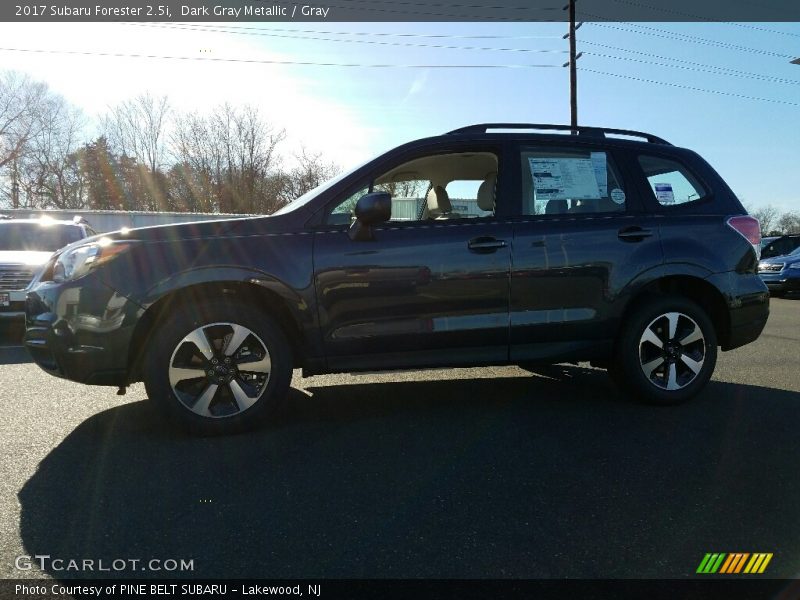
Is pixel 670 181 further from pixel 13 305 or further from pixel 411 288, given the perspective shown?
pixel 13 305

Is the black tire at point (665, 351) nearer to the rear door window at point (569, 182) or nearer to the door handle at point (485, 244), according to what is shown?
the rear door window at point (569, 182)

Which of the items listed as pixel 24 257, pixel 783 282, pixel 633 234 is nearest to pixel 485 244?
pixel 633 234

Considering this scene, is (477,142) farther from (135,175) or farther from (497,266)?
(135,175)

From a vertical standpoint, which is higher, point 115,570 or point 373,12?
point 373,12

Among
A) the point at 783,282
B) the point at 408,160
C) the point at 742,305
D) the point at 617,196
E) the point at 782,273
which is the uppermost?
the point at 408,160

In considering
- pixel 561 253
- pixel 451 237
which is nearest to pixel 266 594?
pixel 451 237

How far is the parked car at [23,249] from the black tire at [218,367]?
18.0ft

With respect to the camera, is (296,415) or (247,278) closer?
(247,278)

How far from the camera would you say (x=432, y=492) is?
2.83m

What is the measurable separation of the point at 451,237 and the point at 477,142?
32.1 inches

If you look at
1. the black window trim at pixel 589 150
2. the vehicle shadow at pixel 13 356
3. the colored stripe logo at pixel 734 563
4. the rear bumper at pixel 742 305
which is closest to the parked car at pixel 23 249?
the vehicle shadow at pixel 13 356

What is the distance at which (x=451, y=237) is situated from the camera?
12.8 ft

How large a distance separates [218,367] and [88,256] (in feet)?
3.29

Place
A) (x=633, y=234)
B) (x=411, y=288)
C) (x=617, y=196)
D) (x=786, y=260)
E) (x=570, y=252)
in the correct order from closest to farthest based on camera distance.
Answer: (x=411, y=288) < (x=570, y=252) < (x=633, y=234) < (x=617, y=196) < (x=786, y=260)
